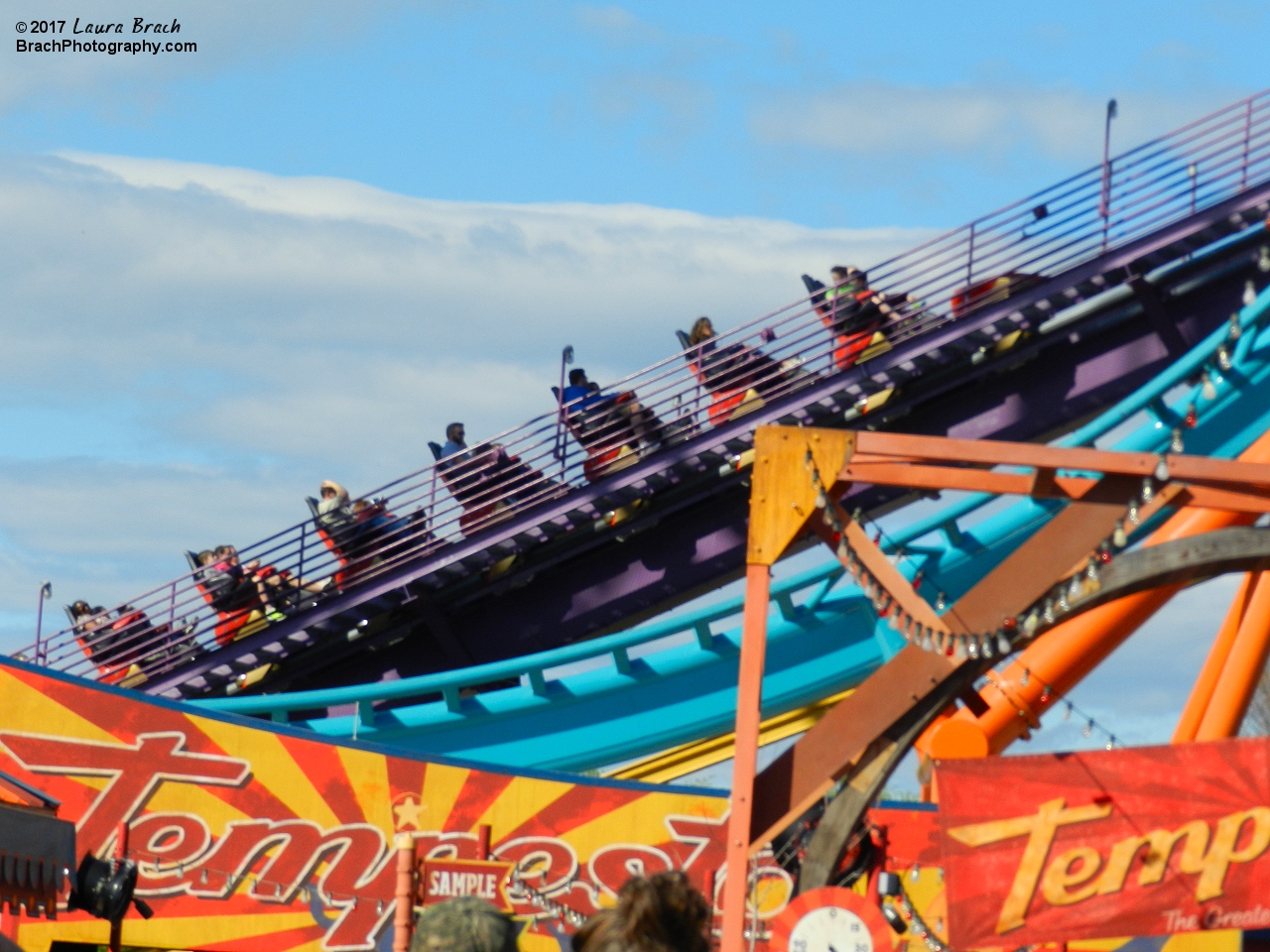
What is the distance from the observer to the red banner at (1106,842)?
9.17 metres

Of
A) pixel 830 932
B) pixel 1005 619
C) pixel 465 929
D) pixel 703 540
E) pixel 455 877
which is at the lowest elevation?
pixel 465 929

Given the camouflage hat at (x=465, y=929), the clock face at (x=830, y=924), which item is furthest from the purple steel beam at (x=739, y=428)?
the camouflage hat at (x=465, y=929)

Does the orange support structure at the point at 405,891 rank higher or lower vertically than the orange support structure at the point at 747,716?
lower

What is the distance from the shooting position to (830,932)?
9.08 meters

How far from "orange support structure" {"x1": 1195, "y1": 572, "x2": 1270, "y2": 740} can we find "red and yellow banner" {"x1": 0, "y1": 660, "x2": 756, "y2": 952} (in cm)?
389

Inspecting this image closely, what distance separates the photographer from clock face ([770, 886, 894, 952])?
902cm

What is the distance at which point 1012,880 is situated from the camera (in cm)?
934

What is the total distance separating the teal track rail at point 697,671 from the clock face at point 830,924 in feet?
18.7

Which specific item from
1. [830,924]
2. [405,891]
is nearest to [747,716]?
[830,924]

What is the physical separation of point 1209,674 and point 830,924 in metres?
6.57

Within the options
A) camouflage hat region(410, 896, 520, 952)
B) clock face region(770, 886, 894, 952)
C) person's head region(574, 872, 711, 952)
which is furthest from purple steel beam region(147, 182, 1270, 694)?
camouflage hat region(410, 896, 520, 952)

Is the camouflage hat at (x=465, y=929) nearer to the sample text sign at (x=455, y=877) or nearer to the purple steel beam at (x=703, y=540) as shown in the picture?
the sample text sign at (x=455, y=877)

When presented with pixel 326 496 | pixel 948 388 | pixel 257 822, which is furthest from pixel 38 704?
pixel 948 388

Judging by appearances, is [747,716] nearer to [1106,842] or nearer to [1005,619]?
[1005,619]
